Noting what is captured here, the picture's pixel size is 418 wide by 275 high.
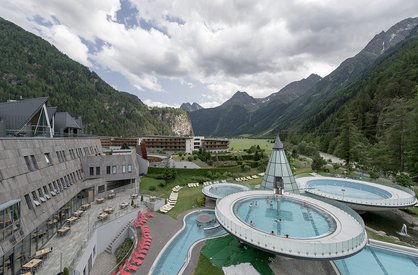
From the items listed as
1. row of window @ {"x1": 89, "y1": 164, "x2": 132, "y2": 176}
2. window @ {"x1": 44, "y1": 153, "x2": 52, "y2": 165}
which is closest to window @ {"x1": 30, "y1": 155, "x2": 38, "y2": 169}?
window @ {"x1": 44, "y1": 153, "x2": 52, "y2": 165}

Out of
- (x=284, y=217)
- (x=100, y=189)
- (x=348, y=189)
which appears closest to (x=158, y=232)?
(x=284, y=217)

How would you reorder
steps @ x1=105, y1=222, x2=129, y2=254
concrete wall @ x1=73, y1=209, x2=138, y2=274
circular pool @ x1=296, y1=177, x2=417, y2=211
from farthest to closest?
circular pool @ x1=296, y1=177, x2=417, y2=211 < steps @ x1=105, y1=222, x2=129, y2=254 < concrete wall @ x1=73, y1=209, x2=138, y2=274

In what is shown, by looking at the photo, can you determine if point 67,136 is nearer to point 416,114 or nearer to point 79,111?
point 416,114

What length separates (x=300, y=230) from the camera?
18172 millimetres

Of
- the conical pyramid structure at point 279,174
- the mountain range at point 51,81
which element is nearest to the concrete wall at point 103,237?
the conical pyramid structure at point 279,174

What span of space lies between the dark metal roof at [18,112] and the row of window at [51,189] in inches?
287

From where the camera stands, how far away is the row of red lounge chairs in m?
18.0

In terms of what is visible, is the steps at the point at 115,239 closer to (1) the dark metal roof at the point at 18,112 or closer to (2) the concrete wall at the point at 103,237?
(2) the concrete wall at the point at 103,237

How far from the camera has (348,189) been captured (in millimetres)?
36125

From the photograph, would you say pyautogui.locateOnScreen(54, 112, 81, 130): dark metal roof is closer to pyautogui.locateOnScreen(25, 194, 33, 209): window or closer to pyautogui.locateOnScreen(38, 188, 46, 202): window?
pyautogui.locateOnScreen(38, 188, 46, 202): window

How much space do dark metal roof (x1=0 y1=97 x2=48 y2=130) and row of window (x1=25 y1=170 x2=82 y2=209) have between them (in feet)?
23.9

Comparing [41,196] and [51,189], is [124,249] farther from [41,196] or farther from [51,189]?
[41,196]

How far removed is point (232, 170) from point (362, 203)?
115 ft

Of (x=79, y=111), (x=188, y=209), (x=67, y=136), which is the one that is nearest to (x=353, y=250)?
(x=188, y=209)
